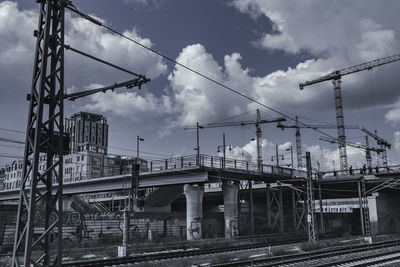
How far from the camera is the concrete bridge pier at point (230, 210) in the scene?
45.5m

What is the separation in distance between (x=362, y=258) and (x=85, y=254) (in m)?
19.5

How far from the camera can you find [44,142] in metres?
13.7

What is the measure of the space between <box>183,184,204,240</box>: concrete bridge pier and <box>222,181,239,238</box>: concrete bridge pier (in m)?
3.37

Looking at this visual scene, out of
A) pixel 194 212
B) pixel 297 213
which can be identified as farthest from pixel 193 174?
pixel 297 213

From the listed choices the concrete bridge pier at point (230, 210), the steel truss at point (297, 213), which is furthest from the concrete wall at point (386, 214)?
the concrete bridge pier at point (230, 210)

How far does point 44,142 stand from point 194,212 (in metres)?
31.4

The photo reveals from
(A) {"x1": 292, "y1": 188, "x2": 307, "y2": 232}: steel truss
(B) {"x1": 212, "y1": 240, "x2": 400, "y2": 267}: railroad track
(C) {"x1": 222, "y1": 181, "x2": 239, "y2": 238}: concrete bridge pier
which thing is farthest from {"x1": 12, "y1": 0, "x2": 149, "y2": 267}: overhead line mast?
(A) {"x1": 292, "y1": 188, "x2": 307, "y2": 232}: steel truss

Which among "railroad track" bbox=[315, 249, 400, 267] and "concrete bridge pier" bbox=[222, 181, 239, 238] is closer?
"railroad track" bbox=[315, 249, 400, 267]

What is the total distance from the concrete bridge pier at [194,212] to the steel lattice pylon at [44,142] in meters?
29.9

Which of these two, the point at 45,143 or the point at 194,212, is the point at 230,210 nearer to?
the point at 194,212

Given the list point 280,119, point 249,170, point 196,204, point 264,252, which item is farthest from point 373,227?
point 280,119

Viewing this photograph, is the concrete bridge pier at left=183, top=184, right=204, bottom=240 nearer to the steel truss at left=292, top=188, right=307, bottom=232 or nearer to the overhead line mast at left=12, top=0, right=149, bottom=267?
the steel truss at left=292, top=188, right=307, bottom=232

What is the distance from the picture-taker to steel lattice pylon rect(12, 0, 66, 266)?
12891 millimetres

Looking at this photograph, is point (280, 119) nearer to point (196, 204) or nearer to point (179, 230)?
point (179, 230)
